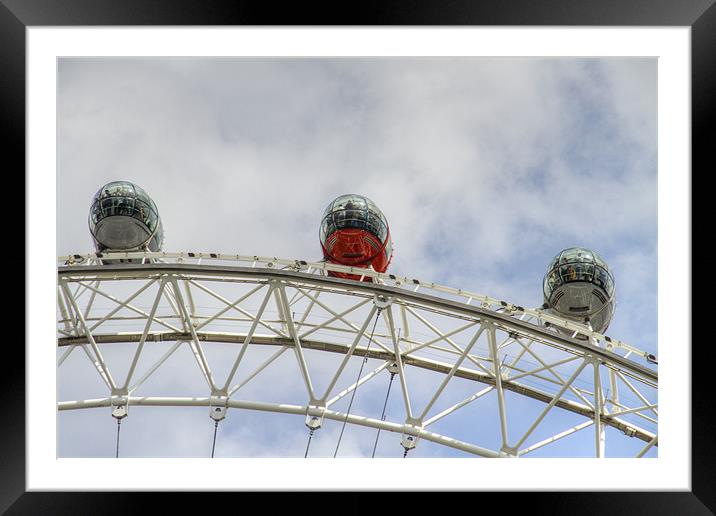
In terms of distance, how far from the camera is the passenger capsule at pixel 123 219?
2431 centimetres

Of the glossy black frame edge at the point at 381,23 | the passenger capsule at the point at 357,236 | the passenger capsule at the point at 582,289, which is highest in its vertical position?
the passenger capsule at the point at 357,236

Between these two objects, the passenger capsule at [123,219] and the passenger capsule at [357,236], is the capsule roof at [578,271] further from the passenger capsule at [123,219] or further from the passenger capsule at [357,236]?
the passenger capsule at [123,219]

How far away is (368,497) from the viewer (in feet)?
18.6

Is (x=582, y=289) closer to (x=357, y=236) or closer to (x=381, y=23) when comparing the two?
(x=357, y=236)

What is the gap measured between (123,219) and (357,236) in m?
6.30

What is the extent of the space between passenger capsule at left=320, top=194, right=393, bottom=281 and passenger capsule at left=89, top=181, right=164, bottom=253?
4.78 meters

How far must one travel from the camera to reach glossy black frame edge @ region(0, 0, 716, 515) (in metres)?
5.67

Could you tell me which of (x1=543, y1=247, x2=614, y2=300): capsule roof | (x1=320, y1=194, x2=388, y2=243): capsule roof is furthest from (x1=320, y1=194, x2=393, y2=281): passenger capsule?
(x1=543, y1=247, x2=614, y2=300): capsule roof

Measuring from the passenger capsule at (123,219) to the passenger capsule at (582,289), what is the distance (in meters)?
11.0

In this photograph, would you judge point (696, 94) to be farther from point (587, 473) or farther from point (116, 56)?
point (116, 56)

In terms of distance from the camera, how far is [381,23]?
5.71 metres

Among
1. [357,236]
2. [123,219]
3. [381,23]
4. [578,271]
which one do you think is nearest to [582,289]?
[578,271]

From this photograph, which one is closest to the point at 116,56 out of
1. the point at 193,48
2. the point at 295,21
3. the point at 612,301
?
the point at 193,48

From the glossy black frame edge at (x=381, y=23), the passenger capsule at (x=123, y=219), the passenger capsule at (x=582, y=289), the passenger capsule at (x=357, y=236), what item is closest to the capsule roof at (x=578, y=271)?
the passenger capsule at (x=582, y=289)
